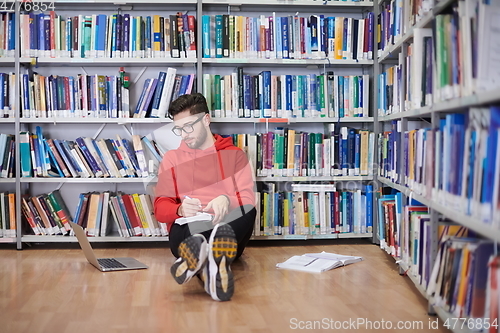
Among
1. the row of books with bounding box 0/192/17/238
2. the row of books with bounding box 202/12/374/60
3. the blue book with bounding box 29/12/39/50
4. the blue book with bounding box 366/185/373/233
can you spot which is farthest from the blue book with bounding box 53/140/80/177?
the blue book with bounding box 366/185/373/233

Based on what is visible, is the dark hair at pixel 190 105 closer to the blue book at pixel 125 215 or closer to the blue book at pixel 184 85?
the blue book at pixel 184 85

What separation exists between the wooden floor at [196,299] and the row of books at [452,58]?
0.94 meters

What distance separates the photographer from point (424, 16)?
2.48 metres

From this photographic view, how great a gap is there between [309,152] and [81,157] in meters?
1.59

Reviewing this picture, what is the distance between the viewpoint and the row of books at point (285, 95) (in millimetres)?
3787

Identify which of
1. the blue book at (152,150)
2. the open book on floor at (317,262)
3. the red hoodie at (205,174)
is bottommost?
→ the open book on floor at (317,262)

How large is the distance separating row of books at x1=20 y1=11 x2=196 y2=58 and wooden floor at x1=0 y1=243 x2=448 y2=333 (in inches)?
55.7

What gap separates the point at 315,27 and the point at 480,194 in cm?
232

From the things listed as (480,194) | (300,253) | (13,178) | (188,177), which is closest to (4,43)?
(13,178)

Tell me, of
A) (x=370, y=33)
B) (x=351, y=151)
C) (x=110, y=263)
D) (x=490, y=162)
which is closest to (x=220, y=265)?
(x=110, y=263)

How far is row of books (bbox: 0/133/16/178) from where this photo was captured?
3717 millimetres

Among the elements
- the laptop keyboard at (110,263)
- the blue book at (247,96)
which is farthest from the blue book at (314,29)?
the laptop keyboard at (110,263)

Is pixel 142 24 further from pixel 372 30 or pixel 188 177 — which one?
pixel 372 30

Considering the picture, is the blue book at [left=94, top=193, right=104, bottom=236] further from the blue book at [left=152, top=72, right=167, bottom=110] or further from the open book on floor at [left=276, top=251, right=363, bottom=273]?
the open book on floor at [left=276, top=251, right=363, bottom=273]
